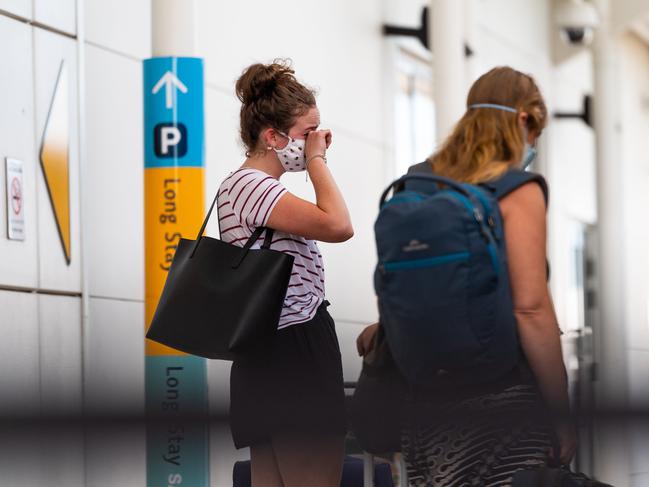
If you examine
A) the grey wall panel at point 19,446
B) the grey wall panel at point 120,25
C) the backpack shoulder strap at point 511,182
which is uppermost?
the grey wall panel at point 120,25

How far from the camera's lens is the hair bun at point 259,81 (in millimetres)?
2546

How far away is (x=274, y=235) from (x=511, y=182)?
576 millimetres

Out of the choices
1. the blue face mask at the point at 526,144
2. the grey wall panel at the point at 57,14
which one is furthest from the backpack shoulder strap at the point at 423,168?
the grey wall panel at the point at 57,14

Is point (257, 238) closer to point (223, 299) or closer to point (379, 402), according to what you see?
point (223, 299)

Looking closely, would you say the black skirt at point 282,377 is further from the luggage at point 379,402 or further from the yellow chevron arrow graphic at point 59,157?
the yellow chevron arrow graphic at point 59,157

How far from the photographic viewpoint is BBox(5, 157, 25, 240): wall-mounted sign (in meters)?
5.07

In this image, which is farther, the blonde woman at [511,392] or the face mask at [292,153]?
the face mask at [292,153]

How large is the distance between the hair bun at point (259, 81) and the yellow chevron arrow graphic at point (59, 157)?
2.94 meters

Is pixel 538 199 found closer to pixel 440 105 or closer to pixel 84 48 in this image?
pixel 84 48

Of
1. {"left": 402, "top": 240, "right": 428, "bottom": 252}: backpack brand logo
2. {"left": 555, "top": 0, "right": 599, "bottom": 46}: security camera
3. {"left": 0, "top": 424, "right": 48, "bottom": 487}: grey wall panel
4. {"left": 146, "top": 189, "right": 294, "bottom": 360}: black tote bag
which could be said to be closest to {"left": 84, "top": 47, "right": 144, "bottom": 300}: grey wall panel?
{"left": 146, "top": 189, "right": 294, "bottom": 360}: black tote bag

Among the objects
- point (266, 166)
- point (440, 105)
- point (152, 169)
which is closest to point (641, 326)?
point (440, 105)

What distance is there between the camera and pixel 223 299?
93.4 inches

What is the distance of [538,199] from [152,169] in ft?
8.47

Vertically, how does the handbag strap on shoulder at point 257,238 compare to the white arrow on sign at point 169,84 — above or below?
below
